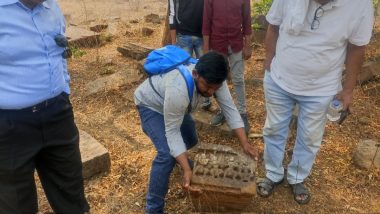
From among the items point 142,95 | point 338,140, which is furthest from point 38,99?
point 338,140

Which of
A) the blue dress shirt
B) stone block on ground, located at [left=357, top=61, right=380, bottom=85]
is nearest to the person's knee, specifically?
the blue dress shirt

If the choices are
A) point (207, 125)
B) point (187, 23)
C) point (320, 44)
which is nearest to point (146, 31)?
point (187, 23)

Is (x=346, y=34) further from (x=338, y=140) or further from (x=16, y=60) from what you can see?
(x=16, y=60)

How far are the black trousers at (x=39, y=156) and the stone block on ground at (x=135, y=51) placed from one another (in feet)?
11.9

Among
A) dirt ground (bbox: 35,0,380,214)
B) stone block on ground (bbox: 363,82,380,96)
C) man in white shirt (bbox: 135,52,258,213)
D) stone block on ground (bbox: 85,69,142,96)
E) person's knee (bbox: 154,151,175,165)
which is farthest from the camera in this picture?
stone block on ground (bbox: 85,69,142,96)

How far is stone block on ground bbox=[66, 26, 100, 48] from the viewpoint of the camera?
686cm

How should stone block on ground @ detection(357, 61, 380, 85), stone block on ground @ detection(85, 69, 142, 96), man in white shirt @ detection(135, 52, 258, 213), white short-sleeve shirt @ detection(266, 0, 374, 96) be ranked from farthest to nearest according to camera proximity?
1. stone block on ground @ detection(85, 69, 142, 96)
2. stone block on ground @ detection(357, 61, 380, 85)
3. white short-sleeve shirt @ detection(266, 0, 374, 96)
4. man in white shirt @ detection(135, 52, 258, 213)

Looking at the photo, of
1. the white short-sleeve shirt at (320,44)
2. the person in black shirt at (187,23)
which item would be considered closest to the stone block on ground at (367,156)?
the white short-sleeve shirt at (320,44)

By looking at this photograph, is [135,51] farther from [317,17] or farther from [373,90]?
[317,17]

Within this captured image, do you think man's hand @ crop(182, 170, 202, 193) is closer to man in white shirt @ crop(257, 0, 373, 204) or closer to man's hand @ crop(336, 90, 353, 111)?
man in white shirt @ crop(257, 0, 373, 204)

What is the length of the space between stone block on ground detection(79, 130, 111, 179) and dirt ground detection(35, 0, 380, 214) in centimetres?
7

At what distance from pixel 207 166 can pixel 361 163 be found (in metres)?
1.66

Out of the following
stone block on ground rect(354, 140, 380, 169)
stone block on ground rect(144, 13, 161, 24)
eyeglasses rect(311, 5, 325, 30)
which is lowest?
stone block on ground rect(354, 140, 380, 169)

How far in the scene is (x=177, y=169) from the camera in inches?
143
